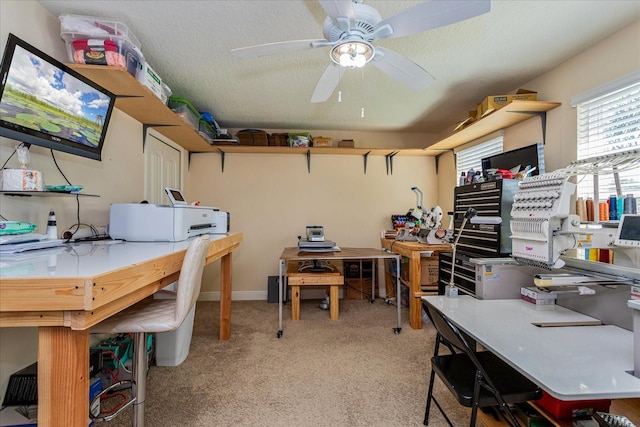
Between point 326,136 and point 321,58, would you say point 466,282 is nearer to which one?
point 321,58

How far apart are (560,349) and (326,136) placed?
3479 millimetres

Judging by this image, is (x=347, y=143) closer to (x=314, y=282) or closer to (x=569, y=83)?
(x=314, y=282)

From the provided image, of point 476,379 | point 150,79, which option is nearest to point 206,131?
point 150,79

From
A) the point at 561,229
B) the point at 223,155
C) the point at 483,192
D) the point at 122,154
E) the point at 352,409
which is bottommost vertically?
the point at 352,409

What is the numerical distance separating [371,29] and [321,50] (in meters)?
0.71

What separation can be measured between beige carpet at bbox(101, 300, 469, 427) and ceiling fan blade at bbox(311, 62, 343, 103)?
2.07 m

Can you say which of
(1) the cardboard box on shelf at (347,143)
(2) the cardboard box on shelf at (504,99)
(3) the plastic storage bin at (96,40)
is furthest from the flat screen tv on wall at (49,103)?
(2) the cardboard box on shelf at (504,99)

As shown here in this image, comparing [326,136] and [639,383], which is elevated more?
[326,136]

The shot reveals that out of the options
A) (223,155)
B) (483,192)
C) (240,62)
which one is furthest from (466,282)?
(223,155)

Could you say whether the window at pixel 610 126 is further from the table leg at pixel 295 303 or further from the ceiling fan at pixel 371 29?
the table leg at pixel 295 303

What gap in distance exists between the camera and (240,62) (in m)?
2.23

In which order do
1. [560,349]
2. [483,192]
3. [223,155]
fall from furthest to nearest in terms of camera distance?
[223,155]
[483,192]
[560,349]

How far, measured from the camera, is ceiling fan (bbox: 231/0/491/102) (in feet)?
4.06

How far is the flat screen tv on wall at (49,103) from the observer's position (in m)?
Answer: 1.29
